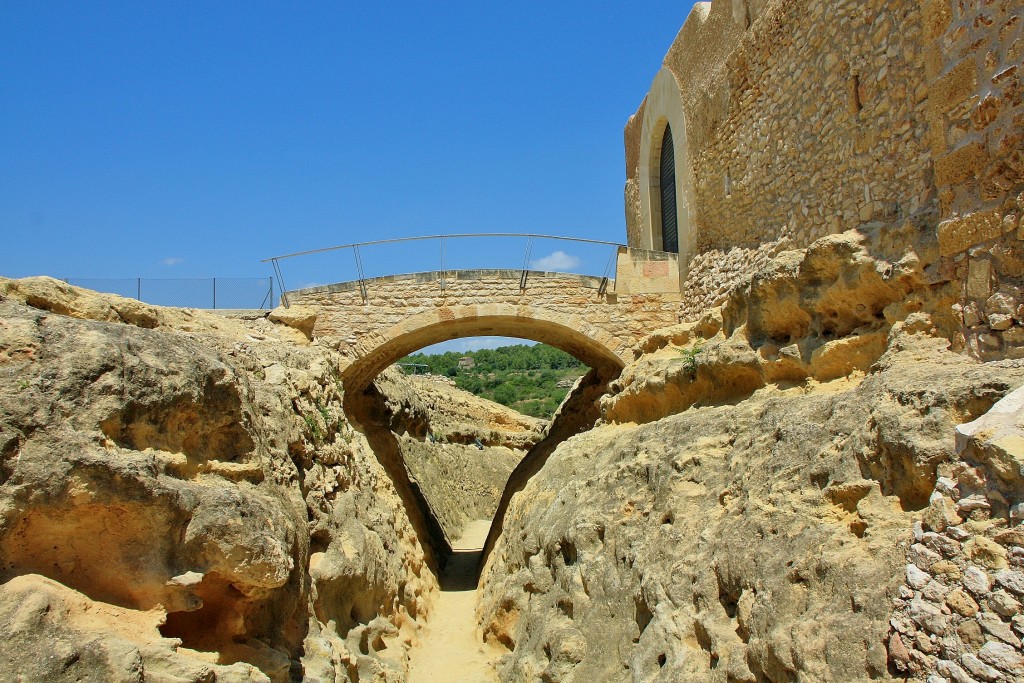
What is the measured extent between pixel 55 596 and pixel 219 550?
1.00m

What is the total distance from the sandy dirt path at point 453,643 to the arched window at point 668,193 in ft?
21.7

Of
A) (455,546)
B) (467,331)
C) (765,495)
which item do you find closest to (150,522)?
(765,495)

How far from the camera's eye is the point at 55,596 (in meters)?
4.40

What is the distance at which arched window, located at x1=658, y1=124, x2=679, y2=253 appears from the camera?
14.1 metres

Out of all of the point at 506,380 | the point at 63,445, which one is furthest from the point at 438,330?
the point at 506,380

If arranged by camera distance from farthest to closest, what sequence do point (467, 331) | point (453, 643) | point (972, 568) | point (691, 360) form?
point (467, 331) → point (453, 643) → point (691, 360) → point (972, 568)

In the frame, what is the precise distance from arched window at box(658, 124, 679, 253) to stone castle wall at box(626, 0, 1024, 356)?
36 centimetres

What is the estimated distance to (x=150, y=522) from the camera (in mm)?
4996

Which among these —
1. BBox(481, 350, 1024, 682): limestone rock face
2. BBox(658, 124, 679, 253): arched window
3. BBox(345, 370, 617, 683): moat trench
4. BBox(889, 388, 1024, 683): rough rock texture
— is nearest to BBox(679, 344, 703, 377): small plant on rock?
BBox(481, 350, 1024, 682): limestone rock face

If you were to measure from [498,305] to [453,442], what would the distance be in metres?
9.60

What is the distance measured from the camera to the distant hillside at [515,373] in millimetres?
37844

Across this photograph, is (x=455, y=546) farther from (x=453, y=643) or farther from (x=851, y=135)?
(x=851, y=135)

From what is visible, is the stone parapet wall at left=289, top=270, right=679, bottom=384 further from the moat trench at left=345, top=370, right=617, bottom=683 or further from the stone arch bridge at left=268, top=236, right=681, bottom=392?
the moat trench at left=345, top=370, right=617, bottom=683

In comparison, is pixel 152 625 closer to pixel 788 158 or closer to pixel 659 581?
pixel 659 581
